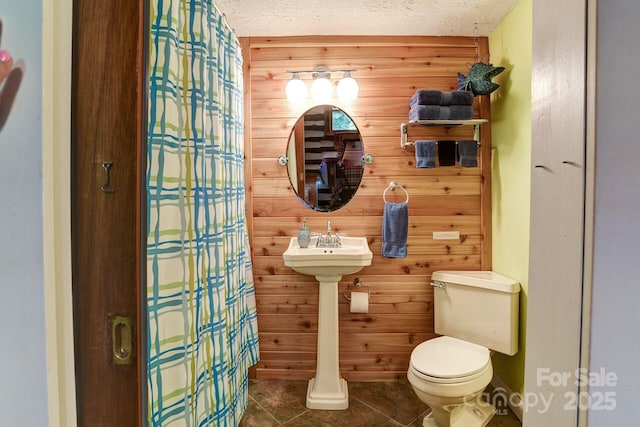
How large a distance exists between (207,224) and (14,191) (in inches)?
30.2

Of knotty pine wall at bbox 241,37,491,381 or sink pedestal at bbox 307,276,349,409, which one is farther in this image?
knotty pine wall at bbox 241,37,491,381

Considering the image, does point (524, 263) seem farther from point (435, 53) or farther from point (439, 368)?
point (435, 53)

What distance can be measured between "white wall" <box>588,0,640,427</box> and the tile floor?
4.98 ft

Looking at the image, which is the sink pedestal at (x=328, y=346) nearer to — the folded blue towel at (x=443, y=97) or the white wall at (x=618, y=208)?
the folded blue towel at (x=443, y=97)

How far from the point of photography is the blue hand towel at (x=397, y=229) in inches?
89.0

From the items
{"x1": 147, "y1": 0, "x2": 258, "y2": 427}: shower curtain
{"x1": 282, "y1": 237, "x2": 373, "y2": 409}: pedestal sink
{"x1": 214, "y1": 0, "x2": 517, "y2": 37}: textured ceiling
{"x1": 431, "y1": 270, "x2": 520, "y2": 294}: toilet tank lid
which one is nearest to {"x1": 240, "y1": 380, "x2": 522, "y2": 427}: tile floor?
{"x1": 282, "y1": 237, "x2": 373, "y2": 409}: pedestal sink

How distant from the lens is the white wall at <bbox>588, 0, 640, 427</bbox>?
694 millimetres

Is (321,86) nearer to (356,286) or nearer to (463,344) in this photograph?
(356,286)

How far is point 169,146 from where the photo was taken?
3.30 feet

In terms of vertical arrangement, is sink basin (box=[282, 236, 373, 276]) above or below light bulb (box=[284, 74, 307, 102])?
below

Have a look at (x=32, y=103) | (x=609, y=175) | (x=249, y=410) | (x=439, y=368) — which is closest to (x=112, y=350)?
(x=32, y=103)

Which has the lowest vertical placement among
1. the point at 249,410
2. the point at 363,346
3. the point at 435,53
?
the point at 249,410

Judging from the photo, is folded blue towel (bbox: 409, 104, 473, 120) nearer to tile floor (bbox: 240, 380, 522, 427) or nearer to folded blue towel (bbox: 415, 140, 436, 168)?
folded blue towel (bbox: 415, 140, 436, 168)

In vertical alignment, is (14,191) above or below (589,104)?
below
